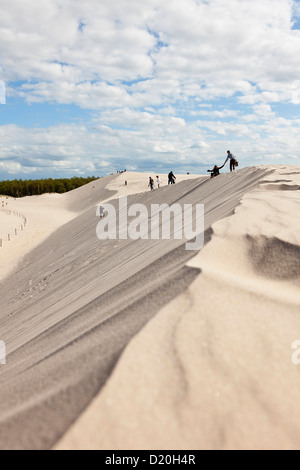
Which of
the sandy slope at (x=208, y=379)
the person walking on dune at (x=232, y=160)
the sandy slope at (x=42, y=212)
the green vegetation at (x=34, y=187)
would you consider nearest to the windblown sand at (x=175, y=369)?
the sandy slope at (x=208, y=379)

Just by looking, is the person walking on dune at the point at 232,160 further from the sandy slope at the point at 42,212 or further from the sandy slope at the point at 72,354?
the sandy slope at the point at 72,354

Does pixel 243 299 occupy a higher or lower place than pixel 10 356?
higher

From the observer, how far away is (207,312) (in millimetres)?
1629

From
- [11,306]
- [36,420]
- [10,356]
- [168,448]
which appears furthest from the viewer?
[11,306]

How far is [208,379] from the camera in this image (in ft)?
4.31

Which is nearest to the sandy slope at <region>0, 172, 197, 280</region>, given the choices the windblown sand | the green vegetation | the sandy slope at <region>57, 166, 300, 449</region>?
the windblown sand

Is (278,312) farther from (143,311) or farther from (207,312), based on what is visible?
(143,311)

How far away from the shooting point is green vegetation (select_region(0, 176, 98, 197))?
61.0 metres

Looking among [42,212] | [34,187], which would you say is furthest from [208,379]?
[34,187]

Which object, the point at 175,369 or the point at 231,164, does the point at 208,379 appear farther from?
the point at 231,164

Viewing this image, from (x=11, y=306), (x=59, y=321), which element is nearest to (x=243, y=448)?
(x=59, y=321)

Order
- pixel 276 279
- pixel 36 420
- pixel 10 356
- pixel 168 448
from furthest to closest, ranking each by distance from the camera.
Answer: pixel 10 356, pixel 276 279, pixel 36 420, pixel 168 448

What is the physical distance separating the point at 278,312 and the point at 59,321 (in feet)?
5.53

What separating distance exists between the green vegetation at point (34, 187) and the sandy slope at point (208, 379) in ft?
203
